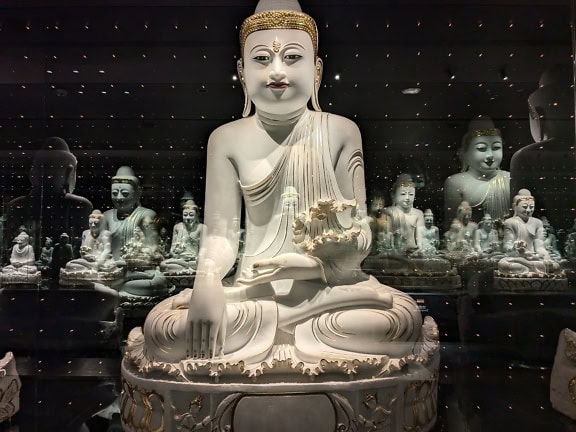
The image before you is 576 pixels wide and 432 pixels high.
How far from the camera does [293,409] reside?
69.3 inches

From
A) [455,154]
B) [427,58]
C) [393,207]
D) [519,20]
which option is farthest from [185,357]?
[519,20]

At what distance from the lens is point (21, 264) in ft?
8.25

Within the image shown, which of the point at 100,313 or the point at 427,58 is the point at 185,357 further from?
the point at 427,58

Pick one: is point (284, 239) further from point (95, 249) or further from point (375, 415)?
point (95, 249)

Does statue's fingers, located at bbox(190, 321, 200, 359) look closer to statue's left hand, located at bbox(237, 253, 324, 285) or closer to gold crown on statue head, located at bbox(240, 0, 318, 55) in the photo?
statue's left hand, located at bbox(237, 253, 324, 285)

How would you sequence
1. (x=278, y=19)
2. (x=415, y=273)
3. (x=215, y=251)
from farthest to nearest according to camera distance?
(x=415, y=273) < (x=278, y=19) < (x=215, y=251)

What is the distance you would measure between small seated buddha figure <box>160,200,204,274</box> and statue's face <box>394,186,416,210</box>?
998 millimetres

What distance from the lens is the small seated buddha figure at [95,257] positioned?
2.49 m

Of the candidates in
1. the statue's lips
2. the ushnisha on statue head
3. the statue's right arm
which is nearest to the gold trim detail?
the ushnisha on statue head

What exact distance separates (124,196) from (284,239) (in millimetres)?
864

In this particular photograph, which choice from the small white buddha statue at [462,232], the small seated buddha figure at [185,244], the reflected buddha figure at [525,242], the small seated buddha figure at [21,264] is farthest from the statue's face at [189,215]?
the reflected buddha figure at [525,242]

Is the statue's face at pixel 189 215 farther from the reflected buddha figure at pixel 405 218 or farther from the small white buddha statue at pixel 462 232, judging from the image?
the small white buddha statue at pixel 462 232

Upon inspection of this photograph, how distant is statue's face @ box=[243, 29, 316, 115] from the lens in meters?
2.25

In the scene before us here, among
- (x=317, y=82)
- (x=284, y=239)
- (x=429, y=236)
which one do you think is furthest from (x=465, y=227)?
(x=317, y=82)
